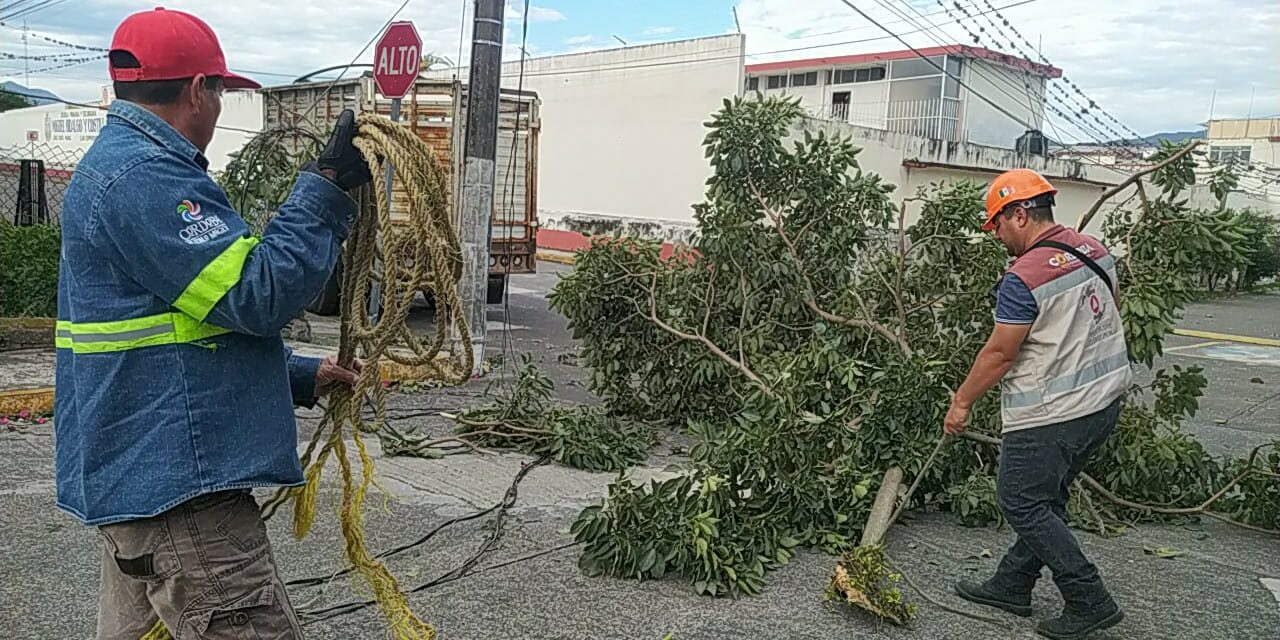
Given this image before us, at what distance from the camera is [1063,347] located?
4.03 meters

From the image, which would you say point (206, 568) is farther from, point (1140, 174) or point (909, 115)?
point (909, 115)

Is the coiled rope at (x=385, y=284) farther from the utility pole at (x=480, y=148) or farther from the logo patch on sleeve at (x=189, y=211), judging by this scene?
the utility pole at (x=480, y=148)

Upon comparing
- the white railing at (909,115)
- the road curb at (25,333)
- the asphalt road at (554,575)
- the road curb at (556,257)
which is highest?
the white railing at (909,115)

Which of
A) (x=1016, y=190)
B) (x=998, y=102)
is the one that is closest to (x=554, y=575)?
(x=1016, y=190)

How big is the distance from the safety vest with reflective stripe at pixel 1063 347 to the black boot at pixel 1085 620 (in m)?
0.73

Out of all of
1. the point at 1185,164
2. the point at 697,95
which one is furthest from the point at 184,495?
the point at 697,95

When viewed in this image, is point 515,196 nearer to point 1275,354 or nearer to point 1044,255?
point 1044,255

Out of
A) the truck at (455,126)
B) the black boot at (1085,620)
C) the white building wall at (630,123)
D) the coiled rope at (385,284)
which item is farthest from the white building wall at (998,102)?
the coiled rope at (385,284)

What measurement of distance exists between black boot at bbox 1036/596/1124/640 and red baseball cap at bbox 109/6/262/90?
3569 mm

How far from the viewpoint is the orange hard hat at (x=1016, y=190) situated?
165 inches

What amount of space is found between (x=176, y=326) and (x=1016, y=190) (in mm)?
3225

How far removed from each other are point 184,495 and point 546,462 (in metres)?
4.30

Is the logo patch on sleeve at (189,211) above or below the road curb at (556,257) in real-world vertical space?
above

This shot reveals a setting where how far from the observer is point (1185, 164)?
5652 mm
